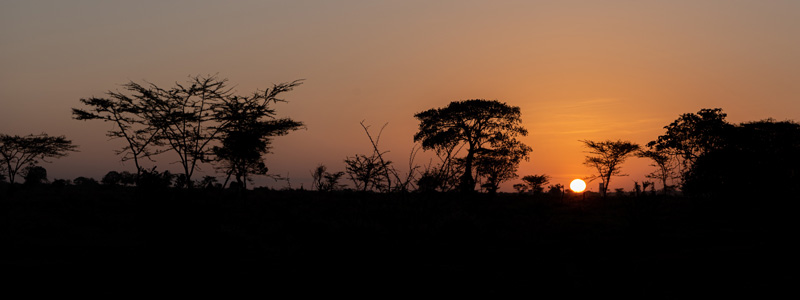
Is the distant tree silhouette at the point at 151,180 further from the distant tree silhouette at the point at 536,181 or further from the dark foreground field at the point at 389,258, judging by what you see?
the distant tree silhouette at the point at 536,181

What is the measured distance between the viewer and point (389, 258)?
13703mm

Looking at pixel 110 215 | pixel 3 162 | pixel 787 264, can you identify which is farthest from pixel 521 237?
pixel 3 162

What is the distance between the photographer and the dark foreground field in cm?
1076

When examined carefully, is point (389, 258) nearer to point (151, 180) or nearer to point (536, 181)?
point (151, 180)

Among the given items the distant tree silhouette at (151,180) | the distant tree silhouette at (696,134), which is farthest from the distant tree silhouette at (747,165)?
the distant tree silhouette at (151,180)

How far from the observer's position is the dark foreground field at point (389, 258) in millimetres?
10758

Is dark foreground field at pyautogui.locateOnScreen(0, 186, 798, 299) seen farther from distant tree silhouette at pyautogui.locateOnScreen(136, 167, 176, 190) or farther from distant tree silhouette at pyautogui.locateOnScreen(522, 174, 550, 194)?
distant tree silhouette at pyautogui.locateOnScreen(522, 174, 550, 194)

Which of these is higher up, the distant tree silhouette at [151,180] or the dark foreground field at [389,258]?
the distant tree silhouette at [151,180]

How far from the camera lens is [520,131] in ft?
147

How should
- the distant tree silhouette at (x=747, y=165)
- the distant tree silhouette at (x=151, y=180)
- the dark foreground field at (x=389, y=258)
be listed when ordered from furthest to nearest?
1. the distant tree silhouette at (x=747, y=165)
2. the distant tree silhouette at (x=151, y=180)
3. the dark foreground field at (x=389, y=258)

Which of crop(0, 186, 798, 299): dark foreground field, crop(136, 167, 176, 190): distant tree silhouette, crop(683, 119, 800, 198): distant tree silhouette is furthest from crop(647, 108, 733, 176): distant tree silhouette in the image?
crop(136, 167, 176, 190): distant tree silhouette

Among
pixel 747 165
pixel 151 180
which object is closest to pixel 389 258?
pixel 151 180

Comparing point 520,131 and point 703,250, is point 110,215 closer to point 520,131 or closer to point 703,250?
point 703,250

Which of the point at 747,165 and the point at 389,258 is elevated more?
the point at 747,165
